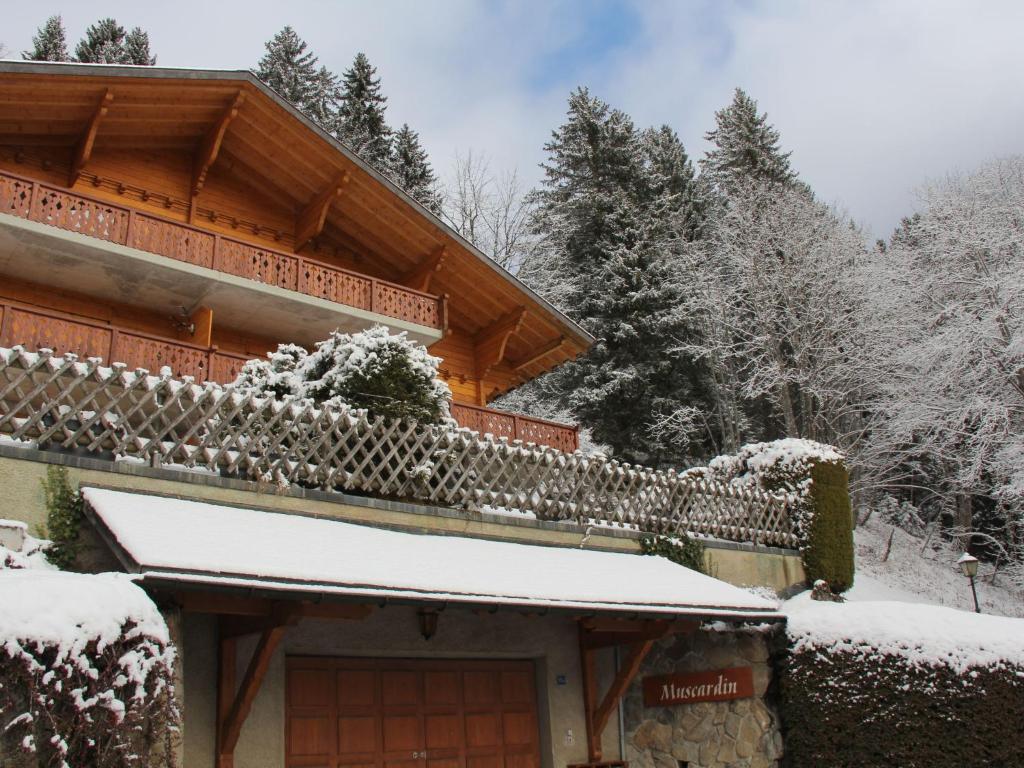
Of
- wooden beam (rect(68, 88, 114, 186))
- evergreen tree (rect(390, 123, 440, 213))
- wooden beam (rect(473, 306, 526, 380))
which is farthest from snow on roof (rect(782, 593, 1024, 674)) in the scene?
evergreen tree (rect(390, 123, 440, 213))

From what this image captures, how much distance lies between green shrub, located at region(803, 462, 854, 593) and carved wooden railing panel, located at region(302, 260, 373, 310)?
8657 mm

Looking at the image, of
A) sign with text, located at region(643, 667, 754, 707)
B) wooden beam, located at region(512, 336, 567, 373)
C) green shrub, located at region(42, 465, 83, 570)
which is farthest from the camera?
wooden beam, located at region(512, 336, 567, 373)

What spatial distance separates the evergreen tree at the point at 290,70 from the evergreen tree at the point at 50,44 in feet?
27.9

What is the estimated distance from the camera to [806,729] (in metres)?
10.4

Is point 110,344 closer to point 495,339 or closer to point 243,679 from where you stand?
point 243,679

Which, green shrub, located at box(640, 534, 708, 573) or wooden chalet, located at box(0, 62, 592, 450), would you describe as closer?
green shrub, located at box(640, 534, 708, 573)

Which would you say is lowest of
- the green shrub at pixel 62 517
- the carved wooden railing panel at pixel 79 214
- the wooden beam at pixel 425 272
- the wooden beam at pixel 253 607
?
the wooden beam at pixel 253 607

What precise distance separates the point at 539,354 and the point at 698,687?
1074cm

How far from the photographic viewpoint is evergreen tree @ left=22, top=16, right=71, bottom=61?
3809 cm

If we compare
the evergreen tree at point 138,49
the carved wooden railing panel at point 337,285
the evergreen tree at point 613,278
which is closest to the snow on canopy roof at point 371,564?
the carved wooden railing panel at point 337,285

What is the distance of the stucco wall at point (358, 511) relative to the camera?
807cm

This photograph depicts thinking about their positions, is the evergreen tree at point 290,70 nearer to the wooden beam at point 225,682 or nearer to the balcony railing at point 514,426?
the balcony railing at point 514,426

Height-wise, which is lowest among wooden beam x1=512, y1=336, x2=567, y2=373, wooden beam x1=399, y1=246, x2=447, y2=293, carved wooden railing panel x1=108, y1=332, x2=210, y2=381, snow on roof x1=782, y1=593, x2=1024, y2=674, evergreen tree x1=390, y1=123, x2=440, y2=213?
snow on roof x1=782, y1=593, x2=1024, y2=674

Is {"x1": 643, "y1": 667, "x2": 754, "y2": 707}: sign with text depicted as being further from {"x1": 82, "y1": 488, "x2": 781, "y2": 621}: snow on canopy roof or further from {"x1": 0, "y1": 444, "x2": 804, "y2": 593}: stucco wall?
{"x1": 0, "y1": 444, "x2": 804, "y2": 593}: stucco wall
